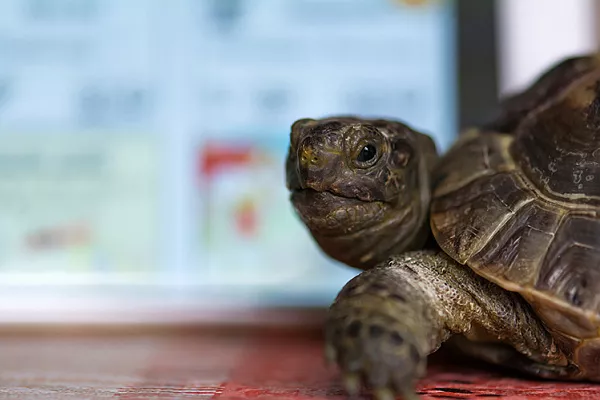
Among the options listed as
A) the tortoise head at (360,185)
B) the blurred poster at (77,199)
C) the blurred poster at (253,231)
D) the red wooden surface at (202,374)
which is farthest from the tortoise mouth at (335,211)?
the blurred poster at (77,199)

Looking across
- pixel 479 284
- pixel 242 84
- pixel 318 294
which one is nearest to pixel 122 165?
pixel 242 84

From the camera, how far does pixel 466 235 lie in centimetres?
64

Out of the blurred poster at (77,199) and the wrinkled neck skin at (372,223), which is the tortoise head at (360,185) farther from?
the blurred poster at (77,199)

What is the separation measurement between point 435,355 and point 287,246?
60 cm

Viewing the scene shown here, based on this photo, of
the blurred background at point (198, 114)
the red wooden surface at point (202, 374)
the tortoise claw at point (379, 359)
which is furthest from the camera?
the blurred background at point (198, 114)

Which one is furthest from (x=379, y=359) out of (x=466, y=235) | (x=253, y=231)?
(x=253, y=231)

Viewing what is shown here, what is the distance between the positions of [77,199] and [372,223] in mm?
957

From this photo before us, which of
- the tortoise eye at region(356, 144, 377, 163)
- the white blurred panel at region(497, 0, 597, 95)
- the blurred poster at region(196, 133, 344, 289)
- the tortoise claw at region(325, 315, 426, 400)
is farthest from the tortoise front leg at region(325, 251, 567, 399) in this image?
the white blurred panel at region(497, 0, 597, 95)

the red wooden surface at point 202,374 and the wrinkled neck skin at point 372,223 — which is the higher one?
the wrinkled neck skin at point 372,223

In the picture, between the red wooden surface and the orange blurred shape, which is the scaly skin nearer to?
the red wooden surface

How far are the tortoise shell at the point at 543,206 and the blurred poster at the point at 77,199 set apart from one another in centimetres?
86

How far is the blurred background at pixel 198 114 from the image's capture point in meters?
1.38

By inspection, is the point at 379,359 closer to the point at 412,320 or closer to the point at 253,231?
the point at 412,320

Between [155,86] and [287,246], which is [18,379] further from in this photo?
[155,86]
